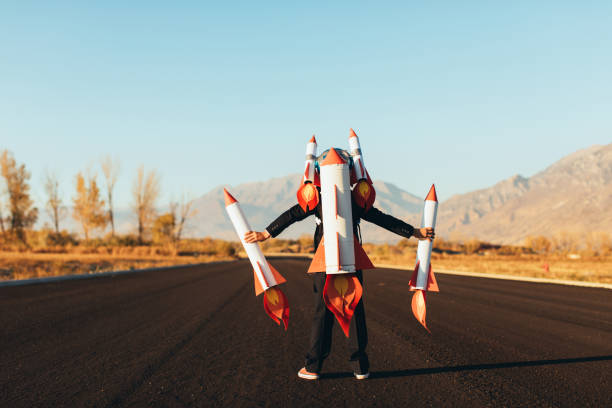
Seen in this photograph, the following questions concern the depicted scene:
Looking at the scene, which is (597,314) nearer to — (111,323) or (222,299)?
(222,299)

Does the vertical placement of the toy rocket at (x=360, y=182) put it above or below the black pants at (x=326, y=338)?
above

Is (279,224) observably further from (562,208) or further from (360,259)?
(562,208)

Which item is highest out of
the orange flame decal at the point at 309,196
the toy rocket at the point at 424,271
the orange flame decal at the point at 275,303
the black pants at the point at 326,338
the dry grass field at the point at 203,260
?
the orange flame decal at the point at 309,196

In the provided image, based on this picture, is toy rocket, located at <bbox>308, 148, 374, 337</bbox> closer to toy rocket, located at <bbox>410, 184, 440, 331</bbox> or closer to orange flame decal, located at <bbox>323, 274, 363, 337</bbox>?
orange flame decal, located at <bbox>323, 274, 363, 337</bbox>

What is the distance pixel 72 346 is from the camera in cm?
589

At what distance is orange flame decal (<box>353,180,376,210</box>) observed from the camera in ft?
14.2

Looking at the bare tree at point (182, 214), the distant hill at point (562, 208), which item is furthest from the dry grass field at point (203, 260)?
the distant hill at point (562, 208)

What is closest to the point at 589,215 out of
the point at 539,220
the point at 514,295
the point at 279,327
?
the point at 539,220

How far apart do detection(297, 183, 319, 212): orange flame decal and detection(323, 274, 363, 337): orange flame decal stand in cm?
71

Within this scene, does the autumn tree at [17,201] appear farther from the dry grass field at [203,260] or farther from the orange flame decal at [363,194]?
the orange flame decal at [363,194]

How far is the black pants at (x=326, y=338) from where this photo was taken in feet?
14.4

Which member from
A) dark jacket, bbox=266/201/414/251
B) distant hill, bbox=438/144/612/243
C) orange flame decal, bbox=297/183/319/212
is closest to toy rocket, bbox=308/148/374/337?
orange flame decal, bbox=297/183/319/212

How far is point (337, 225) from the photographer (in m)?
4.08

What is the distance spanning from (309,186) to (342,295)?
3.61ft
